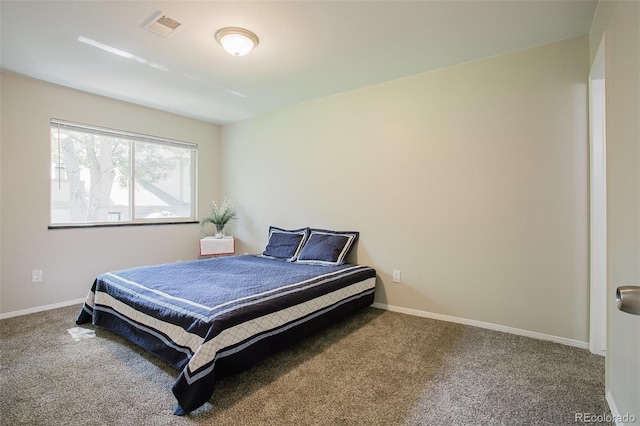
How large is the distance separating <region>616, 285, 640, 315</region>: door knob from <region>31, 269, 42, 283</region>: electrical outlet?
448 centimetres

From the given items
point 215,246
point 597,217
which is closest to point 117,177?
point 215,246

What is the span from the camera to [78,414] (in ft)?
5.34

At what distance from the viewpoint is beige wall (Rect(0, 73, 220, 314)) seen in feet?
10.2

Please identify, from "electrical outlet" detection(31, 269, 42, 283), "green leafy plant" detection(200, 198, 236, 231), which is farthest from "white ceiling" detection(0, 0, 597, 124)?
"electrical outlet" detection(31, 269, 42, 283)

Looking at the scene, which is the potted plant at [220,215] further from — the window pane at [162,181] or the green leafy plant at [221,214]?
the window pane at [162,181]

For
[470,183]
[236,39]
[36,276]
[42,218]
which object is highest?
[236,39]

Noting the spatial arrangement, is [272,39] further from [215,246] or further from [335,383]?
[215,246]

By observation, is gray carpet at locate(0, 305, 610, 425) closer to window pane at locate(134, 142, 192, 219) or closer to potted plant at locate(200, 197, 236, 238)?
window pane at locate(134, 142, 192, 219)

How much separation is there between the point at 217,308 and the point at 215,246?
271 cm

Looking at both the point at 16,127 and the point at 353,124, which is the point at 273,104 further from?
the point at 16,127

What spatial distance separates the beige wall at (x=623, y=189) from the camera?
1297mm

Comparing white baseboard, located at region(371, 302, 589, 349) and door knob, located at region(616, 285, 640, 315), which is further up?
door knob, located at region(616, 285, 640, 315)

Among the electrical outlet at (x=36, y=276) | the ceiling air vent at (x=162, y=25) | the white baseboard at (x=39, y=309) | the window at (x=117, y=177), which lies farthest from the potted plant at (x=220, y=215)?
the ceiling air vent at (x=162, y=25)

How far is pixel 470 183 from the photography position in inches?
113
